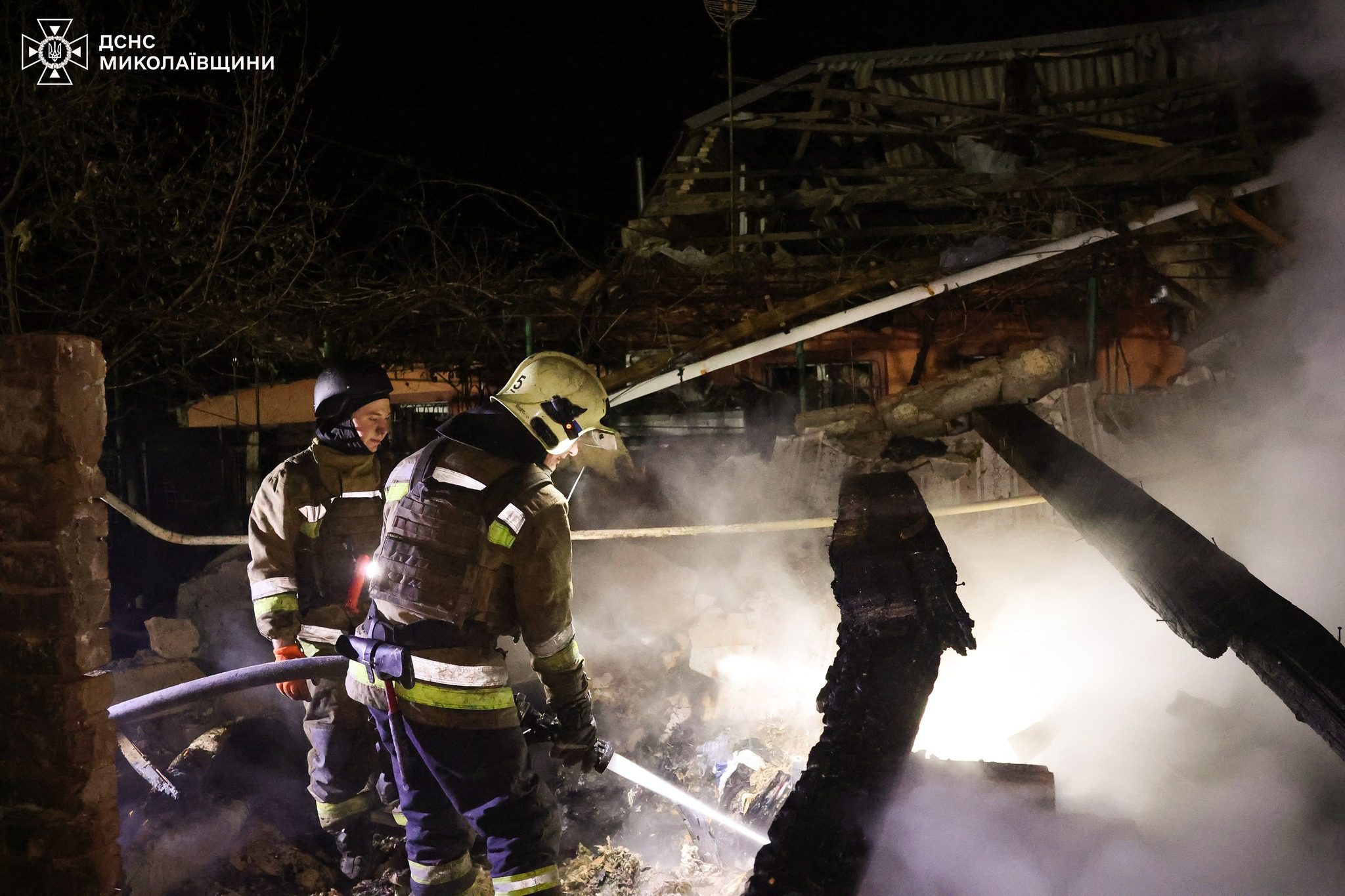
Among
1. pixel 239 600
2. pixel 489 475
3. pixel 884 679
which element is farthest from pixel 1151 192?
pixel 239 600

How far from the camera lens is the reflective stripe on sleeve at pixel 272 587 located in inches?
155

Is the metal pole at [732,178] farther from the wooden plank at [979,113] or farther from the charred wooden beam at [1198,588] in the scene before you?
the charred wooden beam at [1198,588]

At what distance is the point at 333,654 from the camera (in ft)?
13.3

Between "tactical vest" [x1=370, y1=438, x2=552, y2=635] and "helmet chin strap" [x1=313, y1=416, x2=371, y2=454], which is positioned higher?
"helmet chin strap" [x1=313, y1=416, x2=371, y2=454]

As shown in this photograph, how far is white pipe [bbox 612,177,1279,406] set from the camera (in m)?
7.06

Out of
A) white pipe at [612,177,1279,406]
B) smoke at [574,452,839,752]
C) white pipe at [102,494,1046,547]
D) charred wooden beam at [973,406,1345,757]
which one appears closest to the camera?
charred wooden beam at [973,406,1345,757]

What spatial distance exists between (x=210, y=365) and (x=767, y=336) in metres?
5.69

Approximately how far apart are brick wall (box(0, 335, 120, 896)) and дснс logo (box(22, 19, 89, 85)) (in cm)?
427

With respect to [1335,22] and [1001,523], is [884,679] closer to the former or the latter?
[1001,523]

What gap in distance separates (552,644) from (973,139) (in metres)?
8.81

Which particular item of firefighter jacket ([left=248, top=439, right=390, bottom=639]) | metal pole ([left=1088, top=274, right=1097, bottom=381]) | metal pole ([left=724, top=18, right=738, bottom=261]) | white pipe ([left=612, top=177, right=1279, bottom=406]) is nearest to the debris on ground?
firefighter jacket ([left=248, top=439, right=390, bottom=639])

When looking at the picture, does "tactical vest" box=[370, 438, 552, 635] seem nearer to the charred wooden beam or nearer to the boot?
the boot

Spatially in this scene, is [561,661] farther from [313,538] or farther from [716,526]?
[716,526]

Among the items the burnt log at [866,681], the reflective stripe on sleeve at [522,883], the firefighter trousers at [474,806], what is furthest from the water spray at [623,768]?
the burnt log at [866,681]
